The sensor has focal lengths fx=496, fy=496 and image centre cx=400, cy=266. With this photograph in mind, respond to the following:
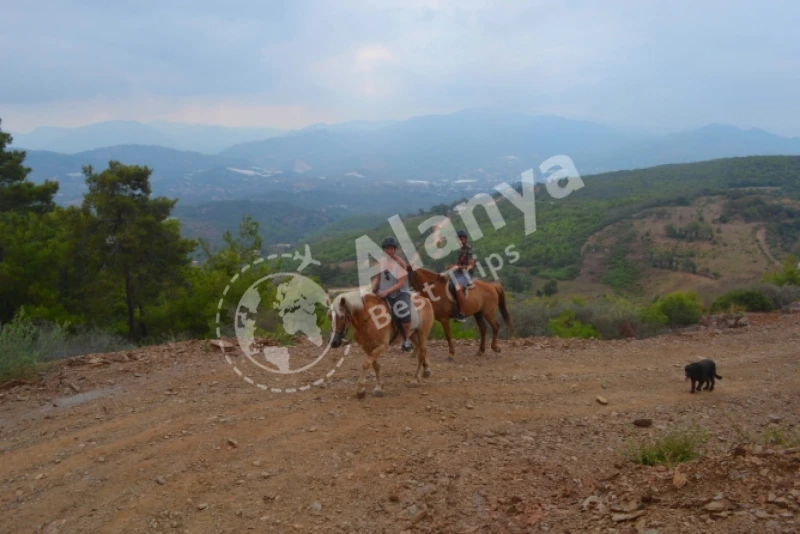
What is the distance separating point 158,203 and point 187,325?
553 centimetres

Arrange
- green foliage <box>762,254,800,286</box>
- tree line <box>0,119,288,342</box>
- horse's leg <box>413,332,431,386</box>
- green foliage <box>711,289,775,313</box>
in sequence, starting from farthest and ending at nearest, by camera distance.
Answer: green foliage <box>762,254,800,286</box>, tree line <box>0,119,288,342</box>, green foliage <box>711,289,775,313</box>, horse's leg <box>413,332,431,386</box>

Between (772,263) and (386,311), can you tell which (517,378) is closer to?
(386,311)

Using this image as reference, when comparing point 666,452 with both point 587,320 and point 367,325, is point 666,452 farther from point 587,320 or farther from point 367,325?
point 587,320

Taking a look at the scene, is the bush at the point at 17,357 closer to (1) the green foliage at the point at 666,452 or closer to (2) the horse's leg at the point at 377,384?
(2) the horse's leg at the point at 377,384

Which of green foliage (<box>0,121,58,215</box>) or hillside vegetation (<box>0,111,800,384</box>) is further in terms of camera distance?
green foliage (<box>0,121,58,215</box>)

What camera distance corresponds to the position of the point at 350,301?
287 inches

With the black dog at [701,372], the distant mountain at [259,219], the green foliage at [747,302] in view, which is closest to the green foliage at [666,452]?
the black dog at [701,372]

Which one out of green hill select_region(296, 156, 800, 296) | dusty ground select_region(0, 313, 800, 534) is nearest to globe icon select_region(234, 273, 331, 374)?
dusty ground select_region(0, 313, 800, 534)

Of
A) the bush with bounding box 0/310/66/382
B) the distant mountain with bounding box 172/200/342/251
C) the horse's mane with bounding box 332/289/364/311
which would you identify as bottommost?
the bush with bounding box 0/310/66/382

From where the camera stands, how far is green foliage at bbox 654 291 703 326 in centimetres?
1503

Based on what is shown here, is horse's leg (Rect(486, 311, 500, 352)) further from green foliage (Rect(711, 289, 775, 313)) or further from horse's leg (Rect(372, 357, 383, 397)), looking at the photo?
green foliage (Rect(711, 289, 775, 313))

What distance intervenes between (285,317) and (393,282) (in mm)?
5547

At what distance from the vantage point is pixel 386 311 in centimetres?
774

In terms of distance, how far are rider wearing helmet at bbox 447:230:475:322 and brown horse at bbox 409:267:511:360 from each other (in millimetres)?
106
